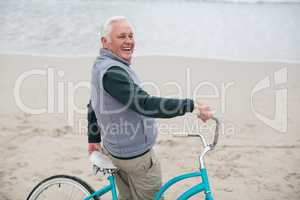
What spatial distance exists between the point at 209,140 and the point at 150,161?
2.63 metres

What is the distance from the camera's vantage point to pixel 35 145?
496 cm

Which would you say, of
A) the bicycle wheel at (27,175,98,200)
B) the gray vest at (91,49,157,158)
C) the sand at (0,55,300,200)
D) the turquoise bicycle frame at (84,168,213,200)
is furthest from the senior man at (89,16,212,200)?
the sand at (0,55,300,200)

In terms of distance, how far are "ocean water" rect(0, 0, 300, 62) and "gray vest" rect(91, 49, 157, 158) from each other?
6749mm

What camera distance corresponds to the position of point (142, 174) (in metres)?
2.61

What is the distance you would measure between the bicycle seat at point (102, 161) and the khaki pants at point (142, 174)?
0.21ft

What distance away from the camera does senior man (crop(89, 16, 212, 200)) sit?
217 centimetres

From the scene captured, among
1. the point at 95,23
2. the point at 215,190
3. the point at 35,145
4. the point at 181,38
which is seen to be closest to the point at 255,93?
the point at 215,190

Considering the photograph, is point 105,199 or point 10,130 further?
point 10,130

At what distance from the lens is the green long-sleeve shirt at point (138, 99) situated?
83.5 inches

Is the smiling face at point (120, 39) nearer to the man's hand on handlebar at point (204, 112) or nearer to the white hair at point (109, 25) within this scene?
the white hair at point (109, 25)

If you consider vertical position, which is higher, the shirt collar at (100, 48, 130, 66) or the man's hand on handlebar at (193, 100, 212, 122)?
the shirt collar at (100, 48, 130, 66)

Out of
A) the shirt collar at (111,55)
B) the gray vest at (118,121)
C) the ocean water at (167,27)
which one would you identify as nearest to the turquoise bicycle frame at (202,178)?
the gray vest at (118,121)

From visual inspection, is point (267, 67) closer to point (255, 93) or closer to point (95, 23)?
point (255, 93)

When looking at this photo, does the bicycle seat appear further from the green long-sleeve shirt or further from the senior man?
the green long-sleeve shirt
